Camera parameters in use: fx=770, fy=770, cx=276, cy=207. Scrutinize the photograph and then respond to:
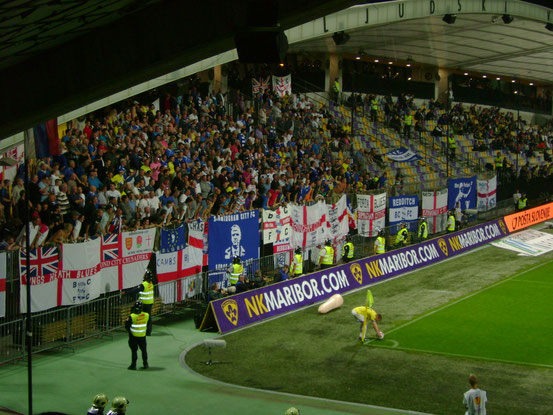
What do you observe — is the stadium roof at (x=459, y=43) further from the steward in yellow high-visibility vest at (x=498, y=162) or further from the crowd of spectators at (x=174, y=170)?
the steward in yellow high-visibility vest at (x=498, y=162)

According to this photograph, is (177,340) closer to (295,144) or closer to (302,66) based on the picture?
(295,144)

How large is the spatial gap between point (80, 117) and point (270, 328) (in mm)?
10524

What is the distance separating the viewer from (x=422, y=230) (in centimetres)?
3628

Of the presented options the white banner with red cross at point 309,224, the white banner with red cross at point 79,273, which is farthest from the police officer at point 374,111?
the white banner with red cross at point 79,273

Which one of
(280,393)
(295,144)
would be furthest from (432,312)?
(295,144)

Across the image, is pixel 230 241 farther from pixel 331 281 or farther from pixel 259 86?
pixel 259 86

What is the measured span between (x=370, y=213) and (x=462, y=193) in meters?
9.69

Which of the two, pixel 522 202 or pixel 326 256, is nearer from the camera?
pixel 326 256

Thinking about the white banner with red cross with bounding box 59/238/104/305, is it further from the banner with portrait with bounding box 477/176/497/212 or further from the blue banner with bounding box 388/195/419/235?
the banner with portrait with bounding box 477/176/497/212

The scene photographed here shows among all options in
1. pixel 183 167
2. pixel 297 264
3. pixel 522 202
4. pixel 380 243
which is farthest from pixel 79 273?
pixel 522 202

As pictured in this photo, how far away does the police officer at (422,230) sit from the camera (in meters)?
36.1

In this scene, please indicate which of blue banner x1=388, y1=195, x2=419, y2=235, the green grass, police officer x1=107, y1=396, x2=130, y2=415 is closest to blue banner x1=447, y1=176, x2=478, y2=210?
blue banner x1=388, y1=195, x2=419, y2=235

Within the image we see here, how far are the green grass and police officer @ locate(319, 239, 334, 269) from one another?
2062 millimetres

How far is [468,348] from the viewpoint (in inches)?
850
